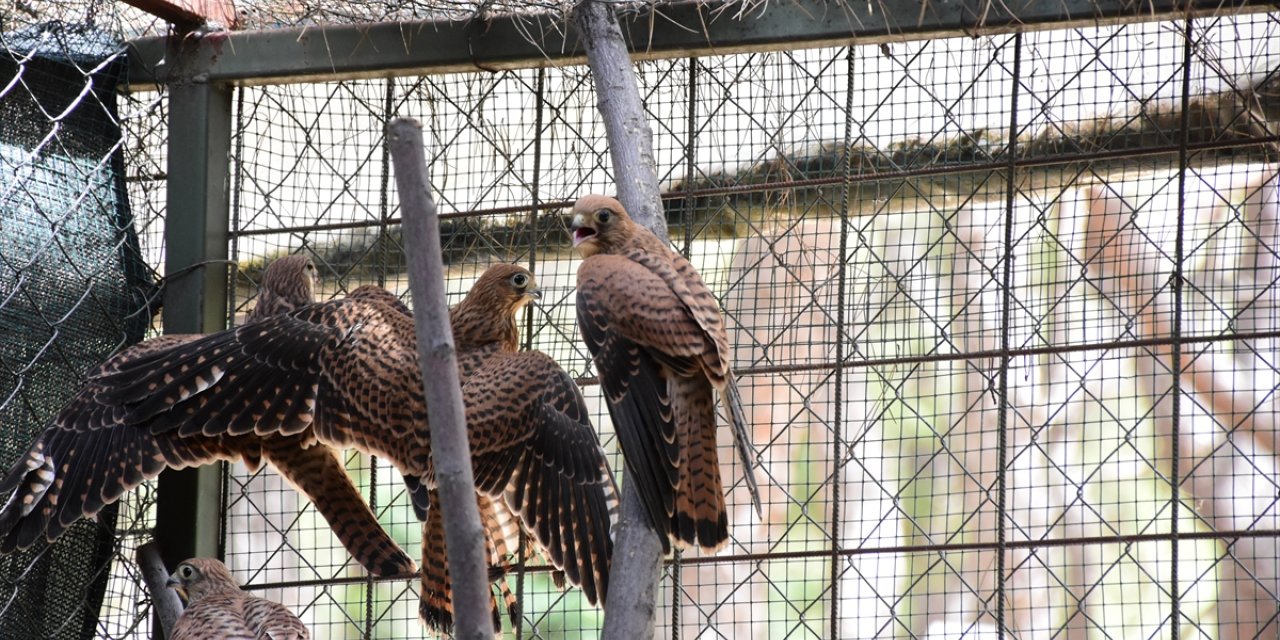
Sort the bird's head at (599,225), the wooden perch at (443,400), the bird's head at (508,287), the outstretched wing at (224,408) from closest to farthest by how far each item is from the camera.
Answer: the wooden perch at (443,400), the bird's head at (599,225), the outstretched wing at (224,408), the bird's head at (508,287)

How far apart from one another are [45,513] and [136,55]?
159 centimetres

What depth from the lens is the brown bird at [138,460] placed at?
392 cm

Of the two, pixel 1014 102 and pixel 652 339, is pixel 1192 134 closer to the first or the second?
pixel 1014 102

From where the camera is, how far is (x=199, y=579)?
4.10 m

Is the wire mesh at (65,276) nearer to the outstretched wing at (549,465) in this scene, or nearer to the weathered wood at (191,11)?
the weathered wood at (191,11)

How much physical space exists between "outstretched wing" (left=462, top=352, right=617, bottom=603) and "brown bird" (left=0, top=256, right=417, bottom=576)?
429 millimetres

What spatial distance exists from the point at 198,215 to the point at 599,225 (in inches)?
64.3

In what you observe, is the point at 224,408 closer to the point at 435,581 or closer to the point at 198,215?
the point at 435,581

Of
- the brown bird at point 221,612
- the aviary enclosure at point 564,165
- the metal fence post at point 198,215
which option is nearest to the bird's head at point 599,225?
the aviary enclosure at point 564,165

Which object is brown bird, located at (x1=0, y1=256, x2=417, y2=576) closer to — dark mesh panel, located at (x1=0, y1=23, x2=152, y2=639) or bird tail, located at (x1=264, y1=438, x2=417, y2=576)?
bird tail, located at (x1=264, y1=438, x2=417, y2=576)

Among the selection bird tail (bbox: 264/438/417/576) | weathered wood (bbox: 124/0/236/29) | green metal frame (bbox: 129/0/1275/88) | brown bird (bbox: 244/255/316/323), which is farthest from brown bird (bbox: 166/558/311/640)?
weathered wood (bbox: 124/0/236/29)

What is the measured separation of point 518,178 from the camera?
456 centimetres

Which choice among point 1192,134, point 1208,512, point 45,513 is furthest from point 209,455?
point 1208,512

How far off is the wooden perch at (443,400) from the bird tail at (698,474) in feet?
4.00
